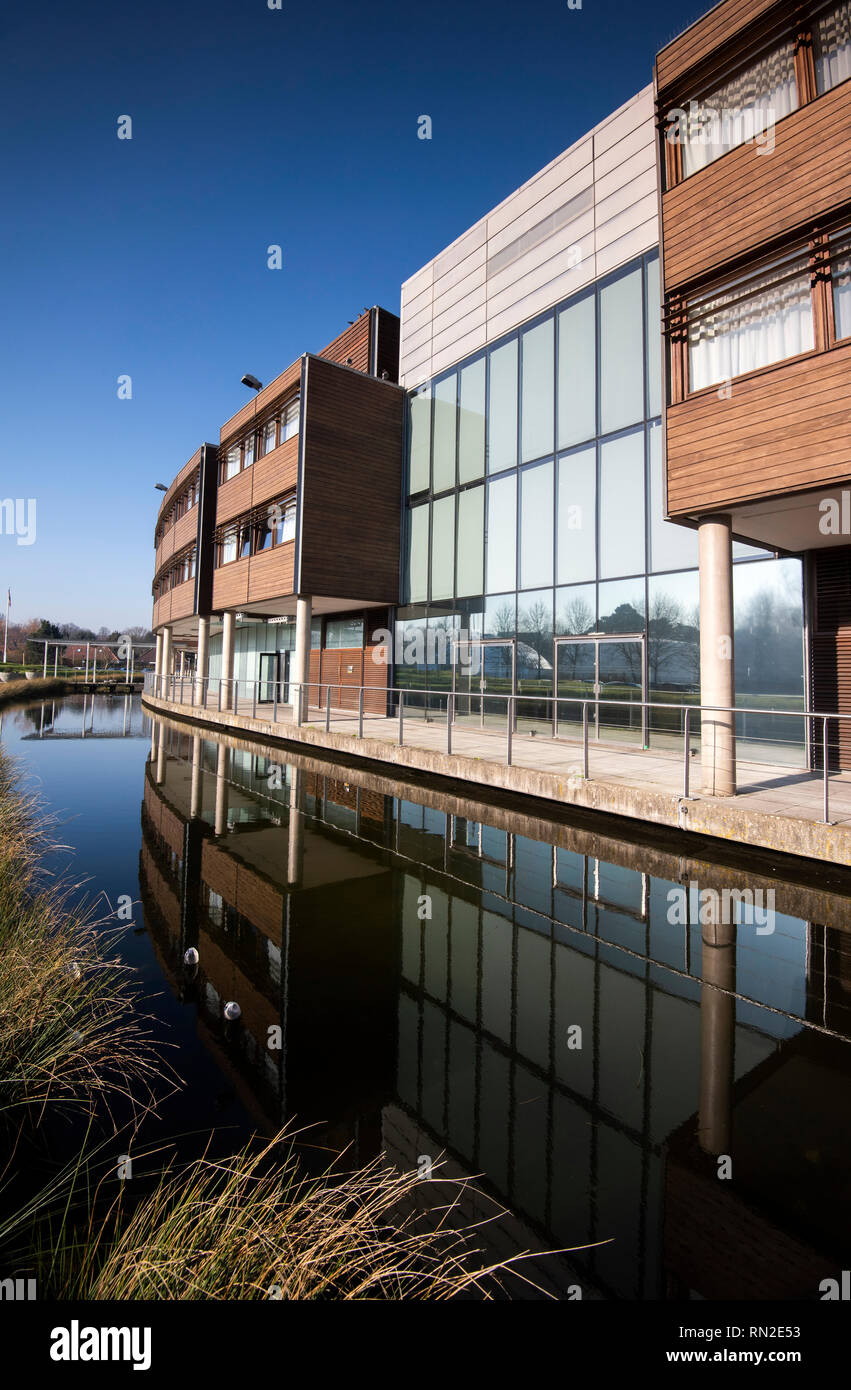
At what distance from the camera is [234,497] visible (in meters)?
22.8

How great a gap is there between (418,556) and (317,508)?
10.8ft

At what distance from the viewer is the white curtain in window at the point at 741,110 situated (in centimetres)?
837

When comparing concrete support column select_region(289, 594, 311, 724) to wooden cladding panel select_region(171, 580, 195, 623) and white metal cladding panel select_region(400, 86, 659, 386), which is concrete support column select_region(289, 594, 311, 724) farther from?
wooden cladding panel select_region(171, 580, 195, 623)

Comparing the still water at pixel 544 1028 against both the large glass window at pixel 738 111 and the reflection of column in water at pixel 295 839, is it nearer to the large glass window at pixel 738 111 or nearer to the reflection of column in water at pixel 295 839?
the reflection of column in water at pixel 295 839

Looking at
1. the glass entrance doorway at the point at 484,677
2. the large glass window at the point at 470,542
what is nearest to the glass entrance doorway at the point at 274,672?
the glass entrance doorway at the point at 484,677

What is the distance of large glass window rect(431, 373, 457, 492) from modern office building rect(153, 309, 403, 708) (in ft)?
5.34

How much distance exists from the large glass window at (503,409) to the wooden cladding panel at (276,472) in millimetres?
5457

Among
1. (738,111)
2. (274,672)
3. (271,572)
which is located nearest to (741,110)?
(738,111)

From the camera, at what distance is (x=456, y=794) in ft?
33.4

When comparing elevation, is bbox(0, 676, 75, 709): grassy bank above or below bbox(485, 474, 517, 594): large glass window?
below

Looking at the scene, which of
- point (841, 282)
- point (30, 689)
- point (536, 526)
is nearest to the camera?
point (841, 282)

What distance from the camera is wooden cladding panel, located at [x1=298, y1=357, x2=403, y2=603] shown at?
17719 millimetres

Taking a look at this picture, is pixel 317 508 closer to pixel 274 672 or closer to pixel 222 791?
pixel 222 791

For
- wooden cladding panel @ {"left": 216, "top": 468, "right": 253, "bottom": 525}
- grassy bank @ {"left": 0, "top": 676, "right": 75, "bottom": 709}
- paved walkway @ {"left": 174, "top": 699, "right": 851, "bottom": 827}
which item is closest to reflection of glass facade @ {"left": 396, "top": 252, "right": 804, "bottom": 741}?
paved walkway @ {"left": 174, "top": 699, "right": 851, "bottom": 827}
